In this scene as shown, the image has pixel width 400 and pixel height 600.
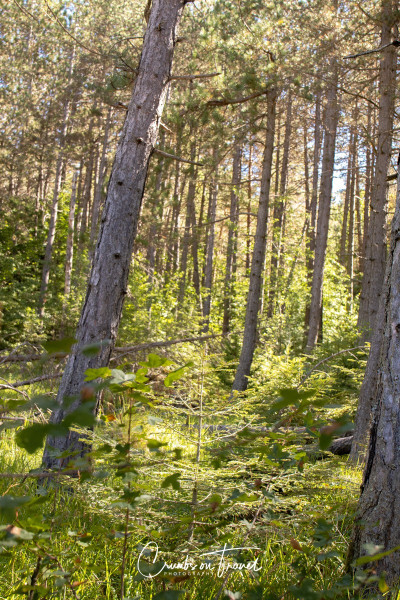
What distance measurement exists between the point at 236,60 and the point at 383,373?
9.24m

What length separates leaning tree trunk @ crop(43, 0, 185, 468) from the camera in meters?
3.99

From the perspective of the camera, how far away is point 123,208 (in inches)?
163

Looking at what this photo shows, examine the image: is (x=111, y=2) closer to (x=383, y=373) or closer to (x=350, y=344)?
(x=350, y=344)

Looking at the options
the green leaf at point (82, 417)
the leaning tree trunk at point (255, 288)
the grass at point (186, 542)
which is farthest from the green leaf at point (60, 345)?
the leaning tree trunk at point (255, 288)

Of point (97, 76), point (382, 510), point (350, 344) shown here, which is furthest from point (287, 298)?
point (382, 510)

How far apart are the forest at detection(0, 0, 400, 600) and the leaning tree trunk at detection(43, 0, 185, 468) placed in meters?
0.02

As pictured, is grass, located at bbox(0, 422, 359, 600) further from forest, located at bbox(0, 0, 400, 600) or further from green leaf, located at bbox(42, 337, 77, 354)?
green leaf, located at bbox(42, 337, 77, 354)

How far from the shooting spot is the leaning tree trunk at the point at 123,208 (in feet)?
13.1

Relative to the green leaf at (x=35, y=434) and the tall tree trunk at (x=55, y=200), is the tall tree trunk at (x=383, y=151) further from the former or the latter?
the tall tree trunk at (x=55, y=200)

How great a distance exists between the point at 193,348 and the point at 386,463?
5124 millimetres

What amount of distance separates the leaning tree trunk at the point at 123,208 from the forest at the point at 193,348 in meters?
0.02

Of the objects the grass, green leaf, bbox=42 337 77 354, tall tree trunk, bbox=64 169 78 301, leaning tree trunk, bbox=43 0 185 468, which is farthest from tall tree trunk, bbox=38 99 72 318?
green leaf, bbox=42 337 77 354

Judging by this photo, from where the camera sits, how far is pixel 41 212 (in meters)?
24.8

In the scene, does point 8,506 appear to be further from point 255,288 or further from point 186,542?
point 255,288
